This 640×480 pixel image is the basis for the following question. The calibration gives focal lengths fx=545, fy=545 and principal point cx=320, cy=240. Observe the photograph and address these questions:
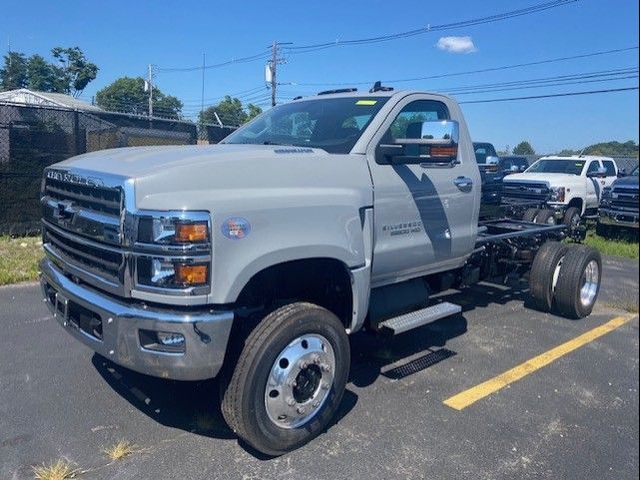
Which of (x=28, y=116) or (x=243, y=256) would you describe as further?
(x=28, y=116)

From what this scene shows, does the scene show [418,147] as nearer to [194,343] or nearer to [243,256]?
[243,256]

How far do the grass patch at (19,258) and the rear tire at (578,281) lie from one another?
653cm

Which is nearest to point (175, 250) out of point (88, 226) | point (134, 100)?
point (88, 226)

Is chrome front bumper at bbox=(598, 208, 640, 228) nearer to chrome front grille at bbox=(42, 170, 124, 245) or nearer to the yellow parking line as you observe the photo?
the yellow parking line

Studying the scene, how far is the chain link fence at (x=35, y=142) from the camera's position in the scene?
9422 millimetres

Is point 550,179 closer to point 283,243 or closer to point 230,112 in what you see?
point 283,243

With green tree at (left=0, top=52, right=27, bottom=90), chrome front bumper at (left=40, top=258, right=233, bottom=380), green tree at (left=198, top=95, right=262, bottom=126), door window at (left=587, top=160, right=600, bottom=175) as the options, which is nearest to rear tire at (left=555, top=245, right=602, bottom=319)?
chrome front bumper at (left=40, top=258, right=233, bottom=380)

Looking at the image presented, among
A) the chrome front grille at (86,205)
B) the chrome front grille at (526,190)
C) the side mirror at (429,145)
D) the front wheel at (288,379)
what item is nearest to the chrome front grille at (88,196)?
the chrome front grille at (86,205)

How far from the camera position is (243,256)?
2.90 meters

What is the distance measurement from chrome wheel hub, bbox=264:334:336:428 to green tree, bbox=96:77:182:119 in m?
20.9

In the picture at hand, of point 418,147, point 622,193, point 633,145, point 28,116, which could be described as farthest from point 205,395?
point 28,116

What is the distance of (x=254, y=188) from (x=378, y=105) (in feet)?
5.39

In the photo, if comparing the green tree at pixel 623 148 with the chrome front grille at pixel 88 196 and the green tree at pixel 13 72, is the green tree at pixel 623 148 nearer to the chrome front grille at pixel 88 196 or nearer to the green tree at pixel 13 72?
the chrome front grille at pixel 88 196

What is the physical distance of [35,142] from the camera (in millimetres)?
9766
